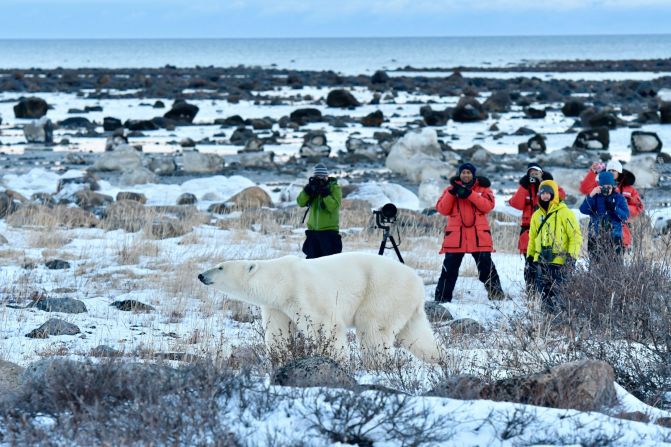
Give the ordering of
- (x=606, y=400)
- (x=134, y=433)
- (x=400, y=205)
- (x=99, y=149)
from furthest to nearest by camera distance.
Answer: (x=99, y=149)
(x=400, y=205)
(x=606, y=400)
(x=134, y=433)

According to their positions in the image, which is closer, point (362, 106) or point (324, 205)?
point (324, 205)

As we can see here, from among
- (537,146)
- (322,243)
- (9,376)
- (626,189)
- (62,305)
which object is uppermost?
(626,189)

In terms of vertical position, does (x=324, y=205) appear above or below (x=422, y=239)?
above

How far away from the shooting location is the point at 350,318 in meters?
6.79

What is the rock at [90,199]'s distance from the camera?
686 inches

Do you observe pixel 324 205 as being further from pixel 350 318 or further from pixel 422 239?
pixel 422 239

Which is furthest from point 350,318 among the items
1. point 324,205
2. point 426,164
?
point 426,164

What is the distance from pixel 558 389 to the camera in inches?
196

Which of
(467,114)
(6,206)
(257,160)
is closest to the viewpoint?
(6,206)

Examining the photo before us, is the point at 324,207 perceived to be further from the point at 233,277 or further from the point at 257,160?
the point at 257,160

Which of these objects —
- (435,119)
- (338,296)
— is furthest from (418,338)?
(435,119)

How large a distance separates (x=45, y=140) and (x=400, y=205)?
1594 cm

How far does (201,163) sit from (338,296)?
56.9 feet

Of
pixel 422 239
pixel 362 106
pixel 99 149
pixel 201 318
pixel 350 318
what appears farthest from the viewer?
pixel 362 106
